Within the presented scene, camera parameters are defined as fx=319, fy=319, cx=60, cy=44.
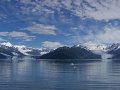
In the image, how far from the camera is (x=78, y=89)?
90938 millimetres

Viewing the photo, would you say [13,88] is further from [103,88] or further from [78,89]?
[103,88]

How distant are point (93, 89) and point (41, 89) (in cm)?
1495

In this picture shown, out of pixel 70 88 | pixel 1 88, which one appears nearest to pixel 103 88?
pixel 70 88

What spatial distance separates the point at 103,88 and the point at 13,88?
86.4 ft

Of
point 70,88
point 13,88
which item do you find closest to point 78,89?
point 70,88

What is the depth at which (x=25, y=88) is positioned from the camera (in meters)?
93.2

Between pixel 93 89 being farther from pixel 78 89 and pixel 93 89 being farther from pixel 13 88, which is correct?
pixel 13 88

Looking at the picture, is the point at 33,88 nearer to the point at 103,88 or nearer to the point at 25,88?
the point at 25,88

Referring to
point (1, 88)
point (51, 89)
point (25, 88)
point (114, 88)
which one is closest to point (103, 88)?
point (114, 88)

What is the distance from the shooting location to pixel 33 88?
305 feet

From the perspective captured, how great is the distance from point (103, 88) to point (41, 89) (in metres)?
18.5

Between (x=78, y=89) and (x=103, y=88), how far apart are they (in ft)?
26.0

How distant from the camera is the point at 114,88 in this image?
9312cm

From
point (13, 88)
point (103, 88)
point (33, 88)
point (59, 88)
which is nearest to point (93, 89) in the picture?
point (103, 88)
